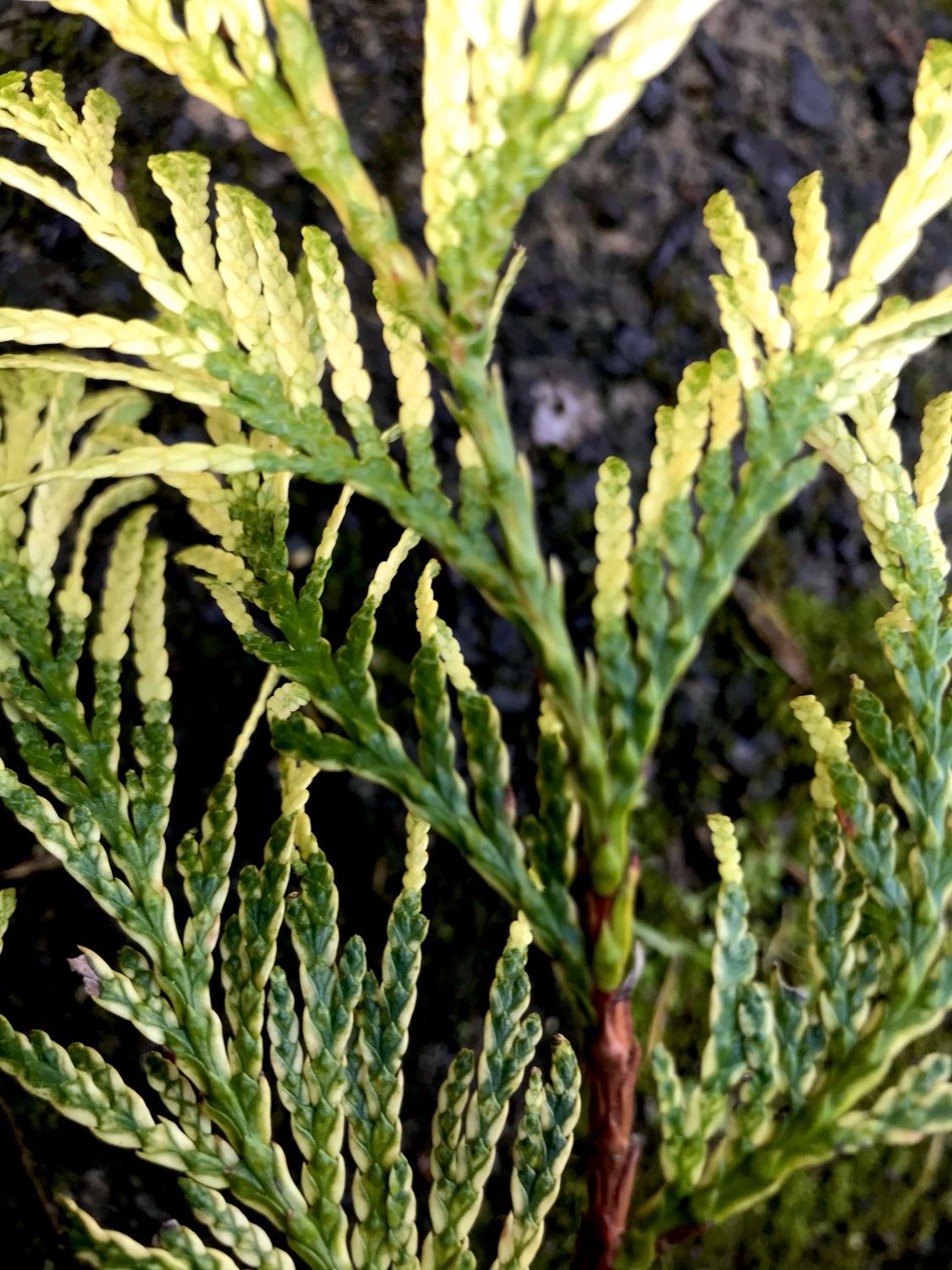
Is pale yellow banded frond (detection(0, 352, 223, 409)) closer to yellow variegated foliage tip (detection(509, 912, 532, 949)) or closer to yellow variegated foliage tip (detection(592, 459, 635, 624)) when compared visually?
yellow variegated foliage tip (detection(592, 459, 635, 624))

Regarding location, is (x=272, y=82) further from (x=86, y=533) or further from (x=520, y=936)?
(x=520, y=936)

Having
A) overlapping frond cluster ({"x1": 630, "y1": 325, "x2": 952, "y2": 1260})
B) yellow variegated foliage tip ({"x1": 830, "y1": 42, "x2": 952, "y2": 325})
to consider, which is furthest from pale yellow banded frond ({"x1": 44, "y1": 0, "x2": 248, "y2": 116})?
overlapping frond cluster ({"x1": 630, "y1": 325, "x2": 952, "y2": 1260})

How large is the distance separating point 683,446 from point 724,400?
48 millimetres

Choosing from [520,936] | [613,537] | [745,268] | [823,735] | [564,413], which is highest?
[564,413]

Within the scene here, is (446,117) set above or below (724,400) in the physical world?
above

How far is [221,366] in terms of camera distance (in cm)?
73

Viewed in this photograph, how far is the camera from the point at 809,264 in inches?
31.3

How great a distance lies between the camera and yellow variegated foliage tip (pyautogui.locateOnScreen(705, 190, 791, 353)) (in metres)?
0.81

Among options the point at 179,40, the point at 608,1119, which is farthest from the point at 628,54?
the point at 608,1119

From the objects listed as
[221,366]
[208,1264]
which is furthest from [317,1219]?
[221,366]

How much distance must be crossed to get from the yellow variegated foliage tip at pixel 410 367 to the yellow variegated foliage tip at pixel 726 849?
0.40 meters

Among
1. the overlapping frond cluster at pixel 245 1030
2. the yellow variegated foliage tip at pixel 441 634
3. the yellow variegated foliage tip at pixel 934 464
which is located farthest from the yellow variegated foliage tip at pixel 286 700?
the yellow variegated foliage tip at pixel 934 464

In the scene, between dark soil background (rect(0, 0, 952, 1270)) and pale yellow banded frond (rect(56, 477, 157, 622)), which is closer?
pale yellow banded frond (rect(56, 477, 157, 622))

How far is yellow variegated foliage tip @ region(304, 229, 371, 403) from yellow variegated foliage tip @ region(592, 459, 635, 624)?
0.20 metres
